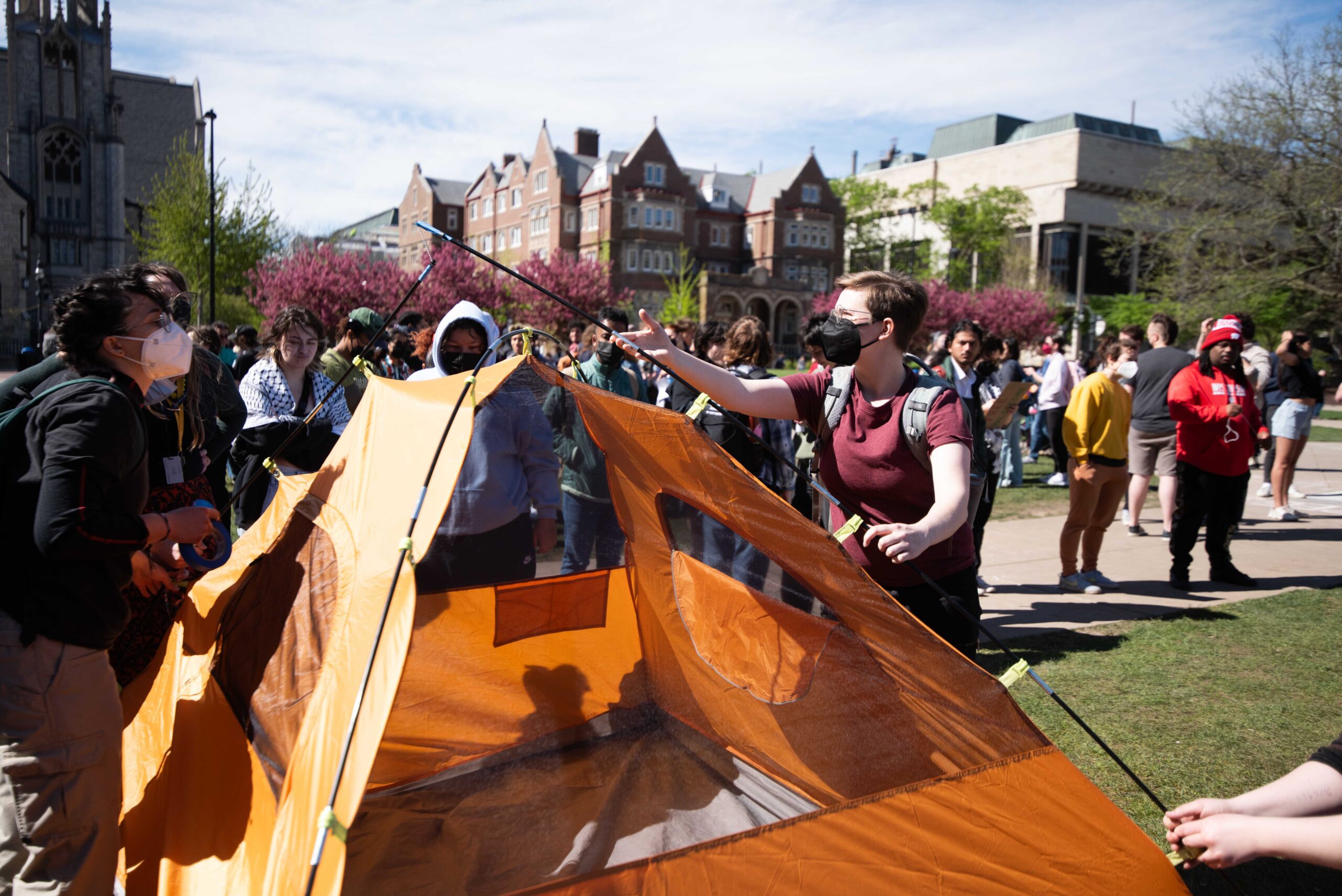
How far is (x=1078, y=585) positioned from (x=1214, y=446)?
52.4 inches

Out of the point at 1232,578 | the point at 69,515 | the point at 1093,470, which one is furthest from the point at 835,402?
the point at 1232,578

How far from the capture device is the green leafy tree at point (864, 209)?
6297cm

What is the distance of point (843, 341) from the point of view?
2.84 meters

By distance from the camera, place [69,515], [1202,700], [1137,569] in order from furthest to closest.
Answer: [1137,569]
[1202,700]
[69,515]

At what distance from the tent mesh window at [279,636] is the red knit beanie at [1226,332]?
627cm

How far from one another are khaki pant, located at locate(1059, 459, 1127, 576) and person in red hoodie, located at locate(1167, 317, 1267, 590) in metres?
0.46

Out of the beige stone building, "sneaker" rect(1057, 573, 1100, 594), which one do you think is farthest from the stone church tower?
"sneaker" rect(1057, 573, 1100, 594)

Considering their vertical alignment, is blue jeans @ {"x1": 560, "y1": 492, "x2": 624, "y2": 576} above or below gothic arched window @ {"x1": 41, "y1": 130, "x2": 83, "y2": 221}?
below

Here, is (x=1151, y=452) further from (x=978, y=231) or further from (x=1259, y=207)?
(x=978, y=231)

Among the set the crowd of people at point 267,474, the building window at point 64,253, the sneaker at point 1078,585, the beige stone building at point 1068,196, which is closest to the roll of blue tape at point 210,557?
the crowd of people at point 267,474

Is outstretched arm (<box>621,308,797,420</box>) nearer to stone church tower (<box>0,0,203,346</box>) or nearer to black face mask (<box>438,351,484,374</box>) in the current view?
black face mask (<box>438,351,484,374</box>)

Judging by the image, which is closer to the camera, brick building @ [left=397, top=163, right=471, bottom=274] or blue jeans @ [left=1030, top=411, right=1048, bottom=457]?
blue jeans @ [left=1030, top=411, right=1048, bottom=457]

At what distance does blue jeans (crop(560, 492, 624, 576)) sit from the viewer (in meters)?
2.79

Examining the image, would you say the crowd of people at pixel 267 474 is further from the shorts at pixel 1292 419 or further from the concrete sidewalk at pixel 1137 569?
the shorts at pixel 1292 419
